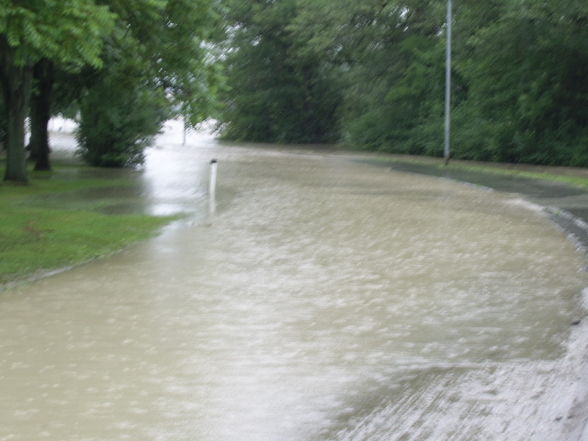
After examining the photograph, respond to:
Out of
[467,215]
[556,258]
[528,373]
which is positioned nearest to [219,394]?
[528,373]

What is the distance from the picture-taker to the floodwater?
661 centimetres

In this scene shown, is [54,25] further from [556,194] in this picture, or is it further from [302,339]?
[556,194]

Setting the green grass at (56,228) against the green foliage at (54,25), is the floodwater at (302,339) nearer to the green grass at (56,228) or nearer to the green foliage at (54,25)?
the green grass at (56,228)

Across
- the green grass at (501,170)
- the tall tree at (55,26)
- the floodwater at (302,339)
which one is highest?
the tall tree at (55,26)

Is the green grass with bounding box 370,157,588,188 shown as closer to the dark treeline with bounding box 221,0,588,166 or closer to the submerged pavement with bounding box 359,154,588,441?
the submerged pavement with bounding box 359,154,588,441

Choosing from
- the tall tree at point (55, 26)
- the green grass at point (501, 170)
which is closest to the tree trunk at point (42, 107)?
the tall tree at point (55, 26)

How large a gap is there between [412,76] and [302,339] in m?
42.0

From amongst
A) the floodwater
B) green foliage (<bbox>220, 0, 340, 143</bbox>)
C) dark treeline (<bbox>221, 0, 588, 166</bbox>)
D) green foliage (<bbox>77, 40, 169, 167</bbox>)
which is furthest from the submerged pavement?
green foliage (<bbox>220, 0, 340, 143</bbox>)

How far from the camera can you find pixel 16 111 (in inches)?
994

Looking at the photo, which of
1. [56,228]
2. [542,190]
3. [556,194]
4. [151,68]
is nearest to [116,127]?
[151,68]

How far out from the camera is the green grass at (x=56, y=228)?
42.5 feet

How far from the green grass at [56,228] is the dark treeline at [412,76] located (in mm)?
16287

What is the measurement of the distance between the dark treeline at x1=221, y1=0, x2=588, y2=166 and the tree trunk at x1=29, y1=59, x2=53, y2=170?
8.47 metres

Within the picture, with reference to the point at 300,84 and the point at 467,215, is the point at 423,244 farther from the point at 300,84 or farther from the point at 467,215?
the point at 300,84
